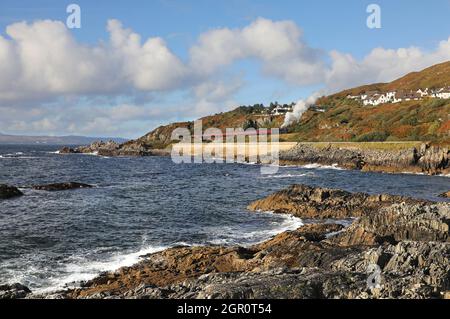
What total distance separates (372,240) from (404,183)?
43323 mm

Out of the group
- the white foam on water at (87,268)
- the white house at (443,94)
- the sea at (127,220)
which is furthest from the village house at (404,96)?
the white foam on water at (87,268)

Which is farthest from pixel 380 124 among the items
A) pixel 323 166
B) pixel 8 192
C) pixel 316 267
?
pixel 316 267

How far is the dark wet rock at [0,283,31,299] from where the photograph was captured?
20.2 metres

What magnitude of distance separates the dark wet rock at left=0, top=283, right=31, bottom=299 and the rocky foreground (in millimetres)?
92

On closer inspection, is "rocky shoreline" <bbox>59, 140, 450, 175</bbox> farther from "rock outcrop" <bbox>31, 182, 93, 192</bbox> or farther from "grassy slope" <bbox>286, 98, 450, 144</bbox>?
"rock outcrop" <bbox>31, 182, 93, 192</bbox>

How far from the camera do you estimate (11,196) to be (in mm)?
54406

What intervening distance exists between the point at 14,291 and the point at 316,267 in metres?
14.3

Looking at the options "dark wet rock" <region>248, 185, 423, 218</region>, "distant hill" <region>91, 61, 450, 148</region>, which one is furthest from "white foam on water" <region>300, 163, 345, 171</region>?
"dark wet rock" <region>248, 185, 423, 218</region>

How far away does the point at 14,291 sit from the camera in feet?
69.0

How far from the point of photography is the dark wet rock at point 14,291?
20237 mm

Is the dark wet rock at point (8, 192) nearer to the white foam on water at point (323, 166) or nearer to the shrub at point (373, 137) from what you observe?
the white foam on water at point (323, 166)

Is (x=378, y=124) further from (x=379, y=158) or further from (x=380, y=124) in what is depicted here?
(x=379, y=158)
